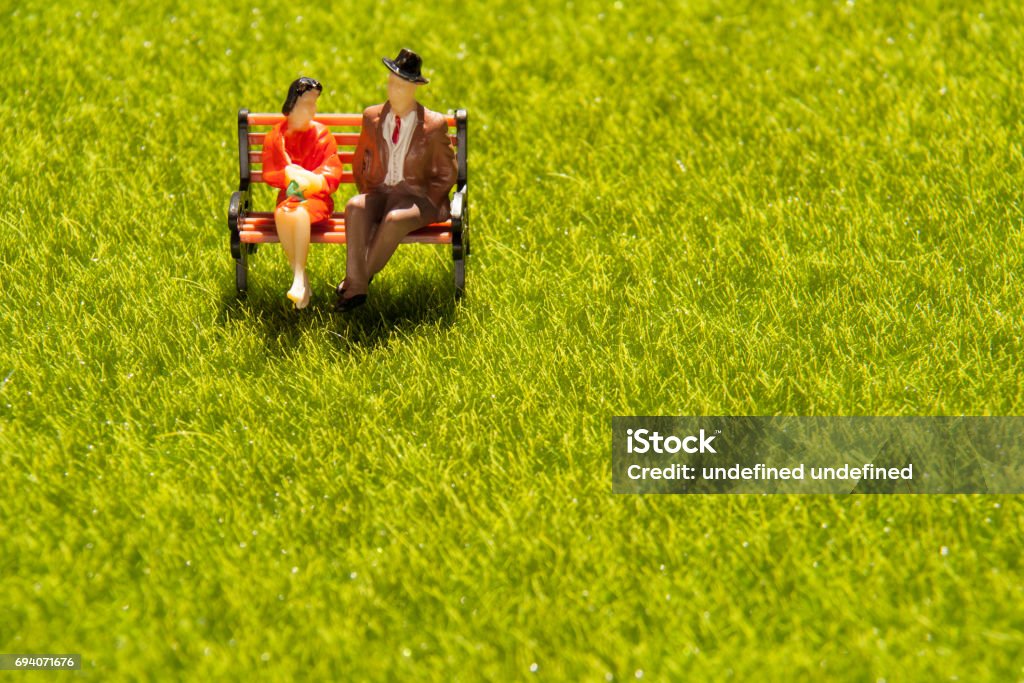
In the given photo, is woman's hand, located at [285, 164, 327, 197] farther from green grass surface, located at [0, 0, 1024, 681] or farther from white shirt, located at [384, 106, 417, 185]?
green grass surface, located at [0, 0, 1024, 681]

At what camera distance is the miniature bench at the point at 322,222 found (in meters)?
6.45

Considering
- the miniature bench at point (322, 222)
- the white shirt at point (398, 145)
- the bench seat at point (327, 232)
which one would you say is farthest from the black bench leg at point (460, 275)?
the white shirt at point (398, 145)

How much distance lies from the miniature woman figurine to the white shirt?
0.85ft

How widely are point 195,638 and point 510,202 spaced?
358cm

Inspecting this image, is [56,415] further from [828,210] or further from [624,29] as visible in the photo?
[624,29]

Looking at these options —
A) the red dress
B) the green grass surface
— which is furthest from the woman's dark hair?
the green grass surface

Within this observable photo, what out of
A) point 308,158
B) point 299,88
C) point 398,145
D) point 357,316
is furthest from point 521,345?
point 299,88

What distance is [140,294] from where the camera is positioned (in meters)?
6.77

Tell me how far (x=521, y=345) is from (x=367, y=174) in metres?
1.16

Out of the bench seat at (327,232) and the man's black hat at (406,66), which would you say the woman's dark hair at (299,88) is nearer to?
the man's black hat at (406,66)

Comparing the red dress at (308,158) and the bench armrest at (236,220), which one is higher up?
the red dress at (308,158)

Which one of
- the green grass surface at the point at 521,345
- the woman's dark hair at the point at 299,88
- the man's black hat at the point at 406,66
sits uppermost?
the man's black hat at the point at 406,66

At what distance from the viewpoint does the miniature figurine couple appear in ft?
20.8

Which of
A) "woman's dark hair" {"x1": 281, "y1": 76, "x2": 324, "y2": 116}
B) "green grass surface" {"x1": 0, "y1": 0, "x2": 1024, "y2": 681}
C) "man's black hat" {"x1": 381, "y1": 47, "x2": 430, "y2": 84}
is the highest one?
"man's black hat" {"x1": 381, "y1": 47, "x2": 430, "y2": 84}
